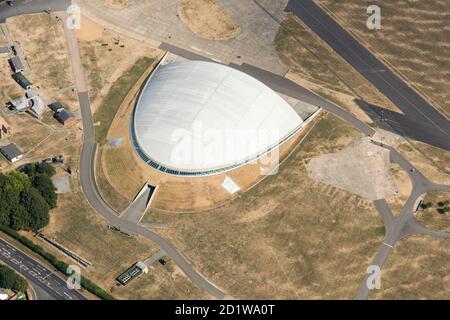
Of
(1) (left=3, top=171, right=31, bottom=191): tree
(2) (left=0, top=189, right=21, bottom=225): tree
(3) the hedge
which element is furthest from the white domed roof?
(3) the hedge

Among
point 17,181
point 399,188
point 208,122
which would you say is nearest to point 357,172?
point 399,188

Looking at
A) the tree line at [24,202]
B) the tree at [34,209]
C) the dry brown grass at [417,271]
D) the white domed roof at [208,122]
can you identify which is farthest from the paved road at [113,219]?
the dry brown grass at [417,271]

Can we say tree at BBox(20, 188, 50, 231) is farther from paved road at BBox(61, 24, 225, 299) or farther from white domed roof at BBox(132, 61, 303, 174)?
white domed roof at BBox(132, 61, 303, 174)

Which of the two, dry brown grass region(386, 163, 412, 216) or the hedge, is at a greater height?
dry brown grass region(386, 163, 412, 216)

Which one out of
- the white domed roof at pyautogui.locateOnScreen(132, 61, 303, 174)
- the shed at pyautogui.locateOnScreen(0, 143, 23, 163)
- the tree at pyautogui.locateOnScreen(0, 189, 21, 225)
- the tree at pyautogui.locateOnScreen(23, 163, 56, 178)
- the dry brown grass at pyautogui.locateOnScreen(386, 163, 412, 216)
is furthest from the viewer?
the shed at pyautogui.locateOnScreen(0, 143, 23, 163)

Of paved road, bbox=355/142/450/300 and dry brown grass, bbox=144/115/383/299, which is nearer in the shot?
dry brown grass, bbox=144/115/383/299

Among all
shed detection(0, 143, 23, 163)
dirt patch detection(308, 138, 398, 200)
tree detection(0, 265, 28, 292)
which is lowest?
tree detection(0, 265, 28, 292)

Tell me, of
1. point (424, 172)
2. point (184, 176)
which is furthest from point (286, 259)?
point (424, 172)

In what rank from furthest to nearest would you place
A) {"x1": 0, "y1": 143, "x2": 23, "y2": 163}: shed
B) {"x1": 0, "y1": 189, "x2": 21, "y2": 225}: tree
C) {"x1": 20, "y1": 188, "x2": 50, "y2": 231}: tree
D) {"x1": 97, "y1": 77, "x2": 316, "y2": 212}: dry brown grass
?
{"x1": 0, "y1": 143, "x2": 23, "y2": 163}: shed
{"x1": 97, "y1": 77, "x2": 316, "y2": 212}: dry brown grass
{"x1": 20, "y1": 188, "x2": 50, "y2": 231}: tree
{"x1": 0, "y1": 189, "x2": 21, "y2": 225}: tree
